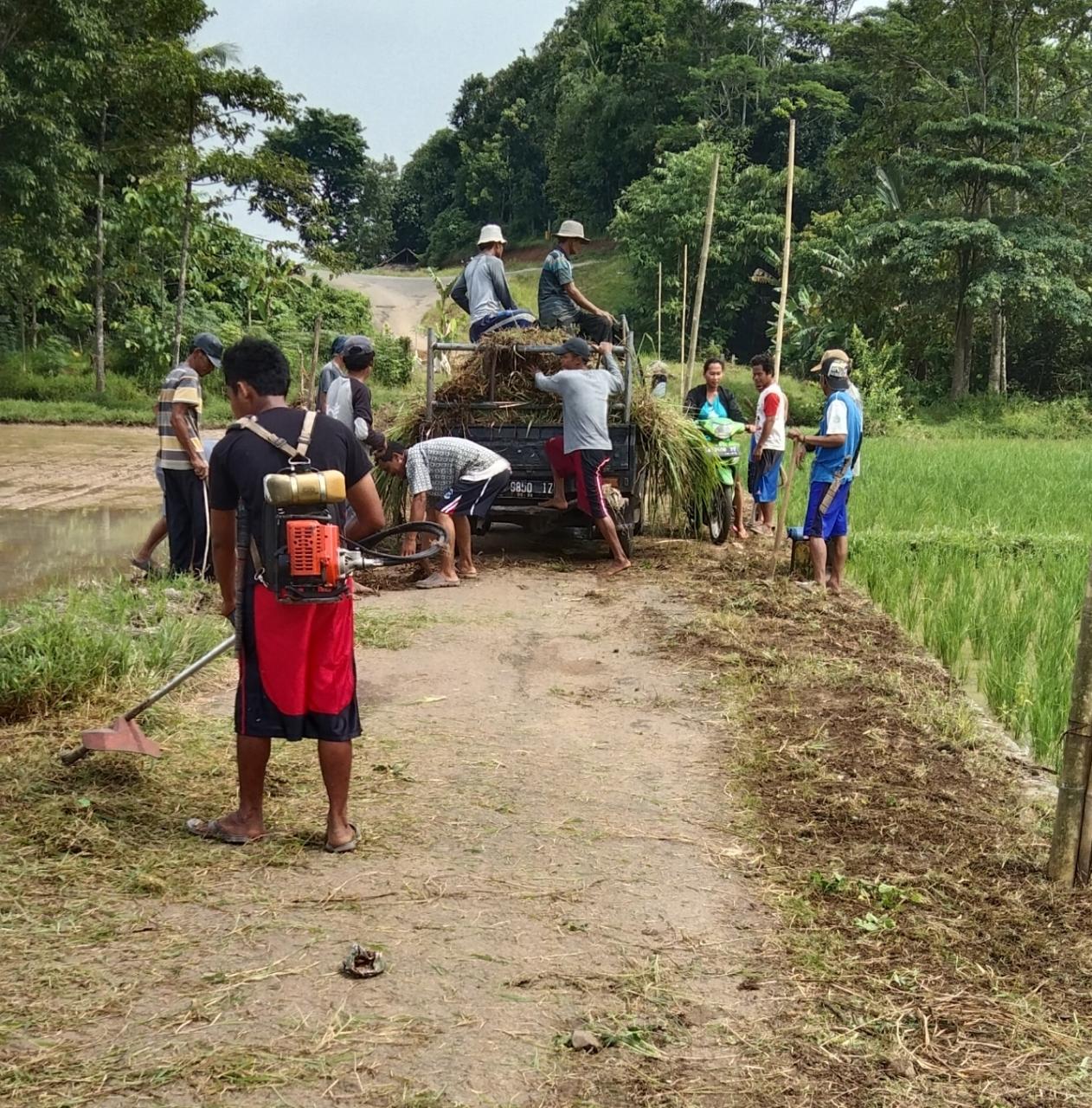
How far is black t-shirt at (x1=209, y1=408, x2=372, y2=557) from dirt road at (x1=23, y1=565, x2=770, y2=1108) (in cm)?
112

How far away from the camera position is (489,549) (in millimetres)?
9859

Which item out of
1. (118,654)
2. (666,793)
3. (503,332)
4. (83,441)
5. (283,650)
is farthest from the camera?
(83,441)

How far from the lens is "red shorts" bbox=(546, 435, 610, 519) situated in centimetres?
845

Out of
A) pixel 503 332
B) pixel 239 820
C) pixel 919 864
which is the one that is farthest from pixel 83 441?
pixel 919 864

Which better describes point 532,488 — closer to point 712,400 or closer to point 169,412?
point 712,400

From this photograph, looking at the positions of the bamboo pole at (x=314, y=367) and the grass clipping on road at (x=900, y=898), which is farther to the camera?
the bamboo pole at (x=314, y=367)

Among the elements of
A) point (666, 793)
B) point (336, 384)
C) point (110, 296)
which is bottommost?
point (666, 793)

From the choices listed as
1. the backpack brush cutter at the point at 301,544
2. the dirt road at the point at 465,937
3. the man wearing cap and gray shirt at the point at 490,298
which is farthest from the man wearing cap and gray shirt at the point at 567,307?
the backpack brush cutter at the point at 301,544

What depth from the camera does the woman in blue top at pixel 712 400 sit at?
9992mm

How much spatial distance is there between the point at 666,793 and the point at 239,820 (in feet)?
5.14

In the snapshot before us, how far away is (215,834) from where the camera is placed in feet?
12.9

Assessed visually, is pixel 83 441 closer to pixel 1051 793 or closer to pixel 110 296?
pixel 110 296

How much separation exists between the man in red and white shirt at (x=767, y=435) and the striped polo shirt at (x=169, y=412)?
4328 mm

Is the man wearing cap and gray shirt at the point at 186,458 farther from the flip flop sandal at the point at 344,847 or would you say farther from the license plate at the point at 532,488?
the flip flop sandal at the point at 344,847
